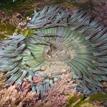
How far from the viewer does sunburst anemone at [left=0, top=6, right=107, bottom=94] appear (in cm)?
352

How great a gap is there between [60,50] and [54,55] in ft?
0.26

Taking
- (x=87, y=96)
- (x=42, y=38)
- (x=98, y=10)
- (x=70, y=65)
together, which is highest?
(x=98, y=10)

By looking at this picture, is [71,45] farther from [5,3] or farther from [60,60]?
[5,3]

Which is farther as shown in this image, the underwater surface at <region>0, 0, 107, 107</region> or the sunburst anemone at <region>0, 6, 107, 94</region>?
the sunburst anemone at <region>0, 6, 107, 94</region>

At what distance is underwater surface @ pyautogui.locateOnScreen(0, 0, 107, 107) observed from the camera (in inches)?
132

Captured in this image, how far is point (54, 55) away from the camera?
11.9ft

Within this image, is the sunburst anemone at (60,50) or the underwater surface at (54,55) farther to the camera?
the sunburst anemone at (60,50)

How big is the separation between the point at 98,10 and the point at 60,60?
752 mm

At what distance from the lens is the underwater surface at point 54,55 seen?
3.36 meters

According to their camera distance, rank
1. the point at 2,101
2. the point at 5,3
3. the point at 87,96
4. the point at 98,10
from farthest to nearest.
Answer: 1. the point at 5,3
2. the point at 98,10
3. the point at 87,96
4. the point at 2,101

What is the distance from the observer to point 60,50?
3652mm

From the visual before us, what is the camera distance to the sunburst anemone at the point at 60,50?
3518mm

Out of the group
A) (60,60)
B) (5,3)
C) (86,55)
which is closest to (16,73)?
(60,60)

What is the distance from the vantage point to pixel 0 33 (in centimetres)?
384
